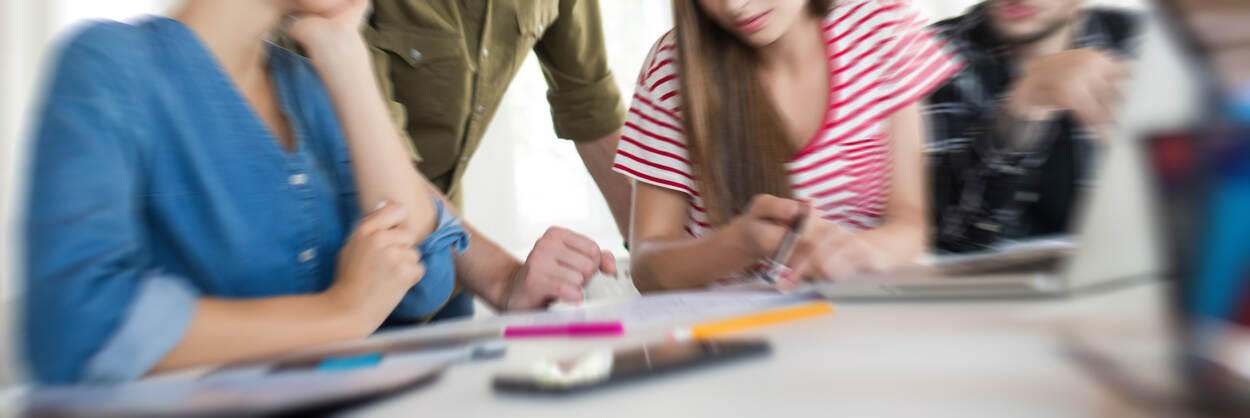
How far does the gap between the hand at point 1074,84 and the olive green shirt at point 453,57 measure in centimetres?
76

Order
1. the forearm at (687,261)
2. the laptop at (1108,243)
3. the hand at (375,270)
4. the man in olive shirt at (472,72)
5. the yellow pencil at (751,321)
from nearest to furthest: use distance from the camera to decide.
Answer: the laptop at (1108,243), the yellow pencil at (751,321), the hand at (375,270), the forearm at (687,261), the man in olive shirt at (472,72)

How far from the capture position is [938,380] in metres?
0.34

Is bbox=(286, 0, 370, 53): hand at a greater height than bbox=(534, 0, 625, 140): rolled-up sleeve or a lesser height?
greater

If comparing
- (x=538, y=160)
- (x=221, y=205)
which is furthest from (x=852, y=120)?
(x=538, y=160)

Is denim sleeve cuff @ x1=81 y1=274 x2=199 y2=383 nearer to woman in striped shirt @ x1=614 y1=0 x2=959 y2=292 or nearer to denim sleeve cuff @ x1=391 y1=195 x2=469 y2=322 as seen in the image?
denim sleeve cuff @ x1=391 y1=195 x2=469 y2=322

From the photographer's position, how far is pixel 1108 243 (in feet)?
1.39

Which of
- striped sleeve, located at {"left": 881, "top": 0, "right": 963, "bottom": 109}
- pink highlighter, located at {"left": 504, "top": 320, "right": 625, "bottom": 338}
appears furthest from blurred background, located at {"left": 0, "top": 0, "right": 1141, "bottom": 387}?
pink highlighter, located at {"left": 504, "top": 320, "right": 625, "bottom": 338}

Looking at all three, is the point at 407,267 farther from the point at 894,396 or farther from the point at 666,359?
the point at 894,396

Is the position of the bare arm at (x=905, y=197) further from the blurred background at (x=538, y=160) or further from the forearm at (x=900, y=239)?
the blurred background at (x=538, y=160)

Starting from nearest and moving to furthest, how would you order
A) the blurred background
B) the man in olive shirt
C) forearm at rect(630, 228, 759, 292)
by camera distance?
forearm at rect(630, 228, 759, 292)
the man in olive shirt
the blurred background

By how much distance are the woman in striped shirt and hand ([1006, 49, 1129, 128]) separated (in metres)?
0.13

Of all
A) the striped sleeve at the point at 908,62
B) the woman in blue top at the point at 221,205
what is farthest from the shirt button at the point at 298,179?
the striped sleeve at the point at 908,62

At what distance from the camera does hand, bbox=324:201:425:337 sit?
0.67m

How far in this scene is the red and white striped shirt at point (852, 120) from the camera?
1.06 meters
